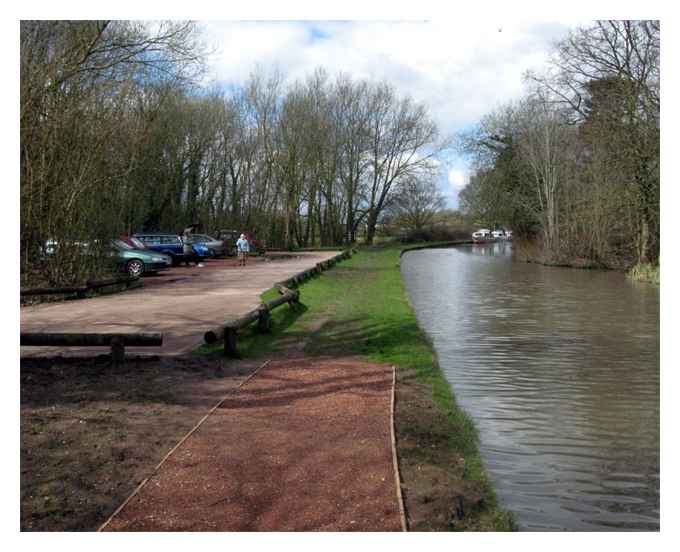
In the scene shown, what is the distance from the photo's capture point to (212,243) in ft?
131

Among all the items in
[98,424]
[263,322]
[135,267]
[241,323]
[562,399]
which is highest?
[135,267]

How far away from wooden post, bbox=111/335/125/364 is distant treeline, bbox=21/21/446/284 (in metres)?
7.06

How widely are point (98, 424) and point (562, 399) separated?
516 cm

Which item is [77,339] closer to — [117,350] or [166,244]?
[117,350]

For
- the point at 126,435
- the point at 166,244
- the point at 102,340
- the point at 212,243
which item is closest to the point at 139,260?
the point at 166,244

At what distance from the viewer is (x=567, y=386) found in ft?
30.3

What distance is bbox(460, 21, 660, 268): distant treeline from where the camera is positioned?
25734 mm

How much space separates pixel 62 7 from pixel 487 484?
487 cm

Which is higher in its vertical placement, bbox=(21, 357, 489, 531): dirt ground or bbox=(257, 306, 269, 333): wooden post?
bbox=(257, 306, 269, 333): wooden post

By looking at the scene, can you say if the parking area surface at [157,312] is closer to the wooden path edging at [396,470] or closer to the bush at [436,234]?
the wooden path edging at [396,470]

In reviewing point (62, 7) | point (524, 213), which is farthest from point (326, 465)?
point (524, 213)

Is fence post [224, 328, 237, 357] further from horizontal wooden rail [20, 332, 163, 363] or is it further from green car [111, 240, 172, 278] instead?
green car [111, 240, 172, 278]

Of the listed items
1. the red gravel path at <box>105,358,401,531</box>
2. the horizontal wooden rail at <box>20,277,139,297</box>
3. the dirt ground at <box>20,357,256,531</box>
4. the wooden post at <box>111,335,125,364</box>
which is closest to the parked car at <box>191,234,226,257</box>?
the horizontal wooden rail at <box>20,277,139,297</box>
